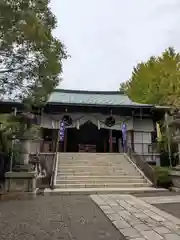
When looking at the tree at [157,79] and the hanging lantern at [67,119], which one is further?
the tree at [157,79]

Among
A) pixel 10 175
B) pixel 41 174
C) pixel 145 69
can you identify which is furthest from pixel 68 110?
pixel 145 69

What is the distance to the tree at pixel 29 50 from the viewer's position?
5.68 meters

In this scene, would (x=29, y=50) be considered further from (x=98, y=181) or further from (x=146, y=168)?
(x=146, y=168)

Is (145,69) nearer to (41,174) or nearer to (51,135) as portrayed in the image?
(51,135)

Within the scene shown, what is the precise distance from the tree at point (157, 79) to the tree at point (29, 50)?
11.8 meters

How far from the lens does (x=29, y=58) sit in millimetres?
7125

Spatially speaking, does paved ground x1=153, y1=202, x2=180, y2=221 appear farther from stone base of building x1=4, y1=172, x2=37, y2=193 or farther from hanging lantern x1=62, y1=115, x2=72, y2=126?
hanging lantern x1=62, y1=115, x2=72, y2=126

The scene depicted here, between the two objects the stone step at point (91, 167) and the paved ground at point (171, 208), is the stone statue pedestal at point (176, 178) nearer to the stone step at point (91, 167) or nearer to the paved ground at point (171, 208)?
the stone step at point (91, 167)

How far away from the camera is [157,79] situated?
2006 centimetres

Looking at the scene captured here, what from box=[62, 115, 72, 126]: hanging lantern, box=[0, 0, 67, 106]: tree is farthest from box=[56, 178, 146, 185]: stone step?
box=[62, 115, 72, 126]: hanging lantern

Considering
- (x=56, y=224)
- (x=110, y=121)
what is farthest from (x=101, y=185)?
(x=110, y=121)

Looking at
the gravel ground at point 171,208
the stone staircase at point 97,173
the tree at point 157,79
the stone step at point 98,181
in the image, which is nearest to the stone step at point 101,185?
the stone staircase at point 97,173

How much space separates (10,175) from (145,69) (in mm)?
17366

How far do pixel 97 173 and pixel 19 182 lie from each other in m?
4.33
